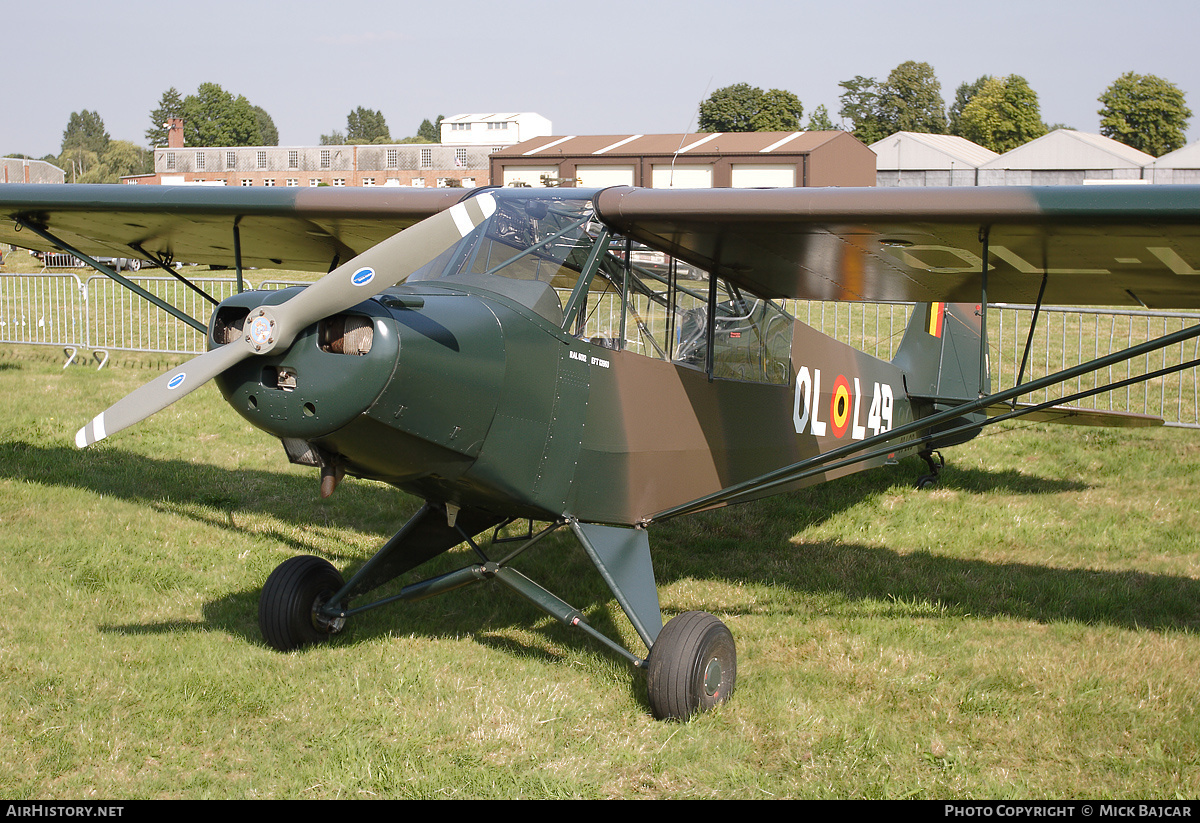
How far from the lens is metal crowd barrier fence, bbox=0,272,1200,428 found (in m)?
12.1

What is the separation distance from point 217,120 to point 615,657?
128 m

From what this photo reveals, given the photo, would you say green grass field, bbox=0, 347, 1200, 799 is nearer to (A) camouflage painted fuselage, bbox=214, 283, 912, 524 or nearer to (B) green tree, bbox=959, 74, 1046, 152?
(A) camouflage painted fuselage, bbox=214, 283, 912, 524

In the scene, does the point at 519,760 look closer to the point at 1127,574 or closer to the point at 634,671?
the point at 634,671

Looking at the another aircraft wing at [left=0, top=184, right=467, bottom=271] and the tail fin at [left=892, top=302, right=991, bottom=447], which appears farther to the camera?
the tail fin at [left=892, top=302, right=991, bottom=447]

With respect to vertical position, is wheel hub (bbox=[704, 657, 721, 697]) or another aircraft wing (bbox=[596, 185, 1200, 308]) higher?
another aircraft wing (bbox=[596, 185, 1200, 308])

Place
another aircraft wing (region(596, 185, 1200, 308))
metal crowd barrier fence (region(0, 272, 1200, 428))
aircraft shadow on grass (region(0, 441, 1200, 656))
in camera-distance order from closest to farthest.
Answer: another aircraft wing (region(596, 185, 1200, 308))
aircraft shadow on grass (region(0, 441, 1200, 656))
metal crowd barrier fence (region(0, 272, 1200, 428))

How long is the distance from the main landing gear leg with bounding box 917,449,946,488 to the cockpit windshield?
12.3ft

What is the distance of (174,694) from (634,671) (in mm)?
2261

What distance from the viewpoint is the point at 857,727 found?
14.8 feet

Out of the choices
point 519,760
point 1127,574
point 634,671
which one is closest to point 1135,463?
point 1127,574

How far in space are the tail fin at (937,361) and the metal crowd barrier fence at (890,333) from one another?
256 cm

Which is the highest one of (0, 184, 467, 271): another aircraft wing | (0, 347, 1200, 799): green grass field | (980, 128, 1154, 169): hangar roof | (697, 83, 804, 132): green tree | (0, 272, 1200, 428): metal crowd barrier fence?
(697, 83, 804, 132): green tree

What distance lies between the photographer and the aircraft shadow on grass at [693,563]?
5.93m

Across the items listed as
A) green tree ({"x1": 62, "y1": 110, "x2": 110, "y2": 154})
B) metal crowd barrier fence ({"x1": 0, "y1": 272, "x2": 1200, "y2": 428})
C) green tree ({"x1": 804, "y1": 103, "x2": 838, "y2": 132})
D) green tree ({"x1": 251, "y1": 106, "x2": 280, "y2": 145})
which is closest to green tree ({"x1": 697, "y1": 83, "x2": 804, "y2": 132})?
green tree ({"x1": 804, "y1": 103, "x2": 838, "y2": 132})
